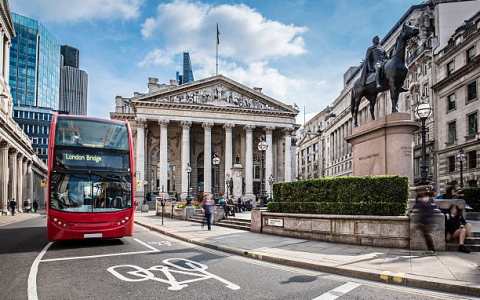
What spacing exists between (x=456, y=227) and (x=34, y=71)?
151371mm

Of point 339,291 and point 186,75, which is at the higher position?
point 186,75

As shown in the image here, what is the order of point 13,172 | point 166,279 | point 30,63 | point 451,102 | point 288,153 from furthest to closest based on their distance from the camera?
point 30,63, point 288,153, point 13,172, point 451,102, point 166,279

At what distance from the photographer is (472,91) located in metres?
32.9

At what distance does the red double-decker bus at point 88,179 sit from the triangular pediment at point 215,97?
38.3 meters

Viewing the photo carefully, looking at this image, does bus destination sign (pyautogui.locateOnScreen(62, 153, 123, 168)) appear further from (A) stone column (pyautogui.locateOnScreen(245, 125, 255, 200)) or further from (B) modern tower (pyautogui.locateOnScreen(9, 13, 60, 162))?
(B) modern tower (pyautogui.locateOnScreen(9, 13, 60, 162))

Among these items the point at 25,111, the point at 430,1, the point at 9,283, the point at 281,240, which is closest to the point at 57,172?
the point at 9,283

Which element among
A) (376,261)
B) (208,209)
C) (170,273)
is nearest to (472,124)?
(208,209)

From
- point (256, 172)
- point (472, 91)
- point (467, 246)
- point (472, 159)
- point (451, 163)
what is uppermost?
point (472, 91)

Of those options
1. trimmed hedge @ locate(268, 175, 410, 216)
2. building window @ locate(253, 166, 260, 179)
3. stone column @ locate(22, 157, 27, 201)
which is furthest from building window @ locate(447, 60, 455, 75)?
stone column @ locate(22, 157, 27, 201)

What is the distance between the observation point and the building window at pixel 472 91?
32.4 metres

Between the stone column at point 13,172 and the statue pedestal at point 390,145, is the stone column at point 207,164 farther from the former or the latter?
the statue pedestal at point 390,145

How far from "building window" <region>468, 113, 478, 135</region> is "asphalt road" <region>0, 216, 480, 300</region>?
31902 millimetres

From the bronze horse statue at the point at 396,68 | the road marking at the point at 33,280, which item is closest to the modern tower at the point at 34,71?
the road marking at the point at 33,280

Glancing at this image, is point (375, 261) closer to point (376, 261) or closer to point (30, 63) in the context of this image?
point (376, 261)
